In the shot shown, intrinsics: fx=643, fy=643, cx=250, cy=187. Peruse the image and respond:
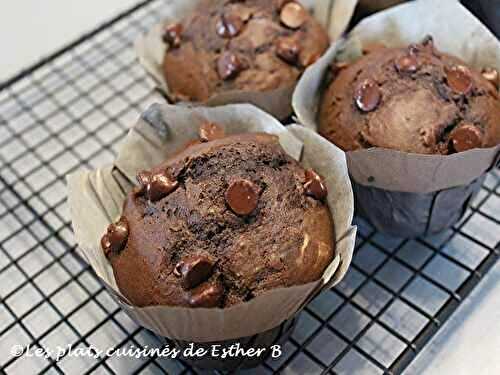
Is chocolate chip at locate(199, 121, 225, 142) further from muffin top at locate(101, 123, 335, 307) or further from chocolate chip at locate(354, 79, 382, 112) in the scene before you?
chocolate chip at locate(354, 79, 382, 112)

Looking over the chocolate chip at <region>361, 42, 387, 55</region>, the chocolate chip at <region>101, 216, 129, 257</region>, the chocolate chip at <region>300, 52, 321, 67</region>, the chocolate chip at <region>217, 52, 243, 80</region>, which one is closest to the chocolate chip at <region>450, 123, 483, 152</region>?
the chocolate chip at <region>361, 42, 387, 55</region>

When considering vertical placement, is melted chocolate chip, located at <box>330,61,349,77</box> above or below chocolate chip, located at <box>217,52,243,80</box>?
below

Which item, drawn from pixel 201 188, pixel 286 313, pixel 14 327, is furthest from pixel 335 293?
pixel 14 327

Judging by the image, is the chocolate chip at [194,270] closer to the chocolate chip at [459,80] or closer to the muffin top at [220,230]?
the muffin top at [220,230]

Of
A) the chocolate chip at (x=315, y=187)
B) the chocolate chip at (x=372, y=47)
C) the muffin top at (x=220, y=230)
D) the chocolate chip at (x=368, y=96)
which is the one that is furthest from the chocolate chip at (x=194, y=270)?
the chocolate chip at (x=372, y=47)

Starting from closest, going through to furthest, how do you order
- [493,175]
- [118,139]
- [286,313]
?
[286,313], [493,175], [118,139]

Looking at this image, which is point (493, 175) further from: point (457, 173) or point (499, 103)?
point (457, 173)
